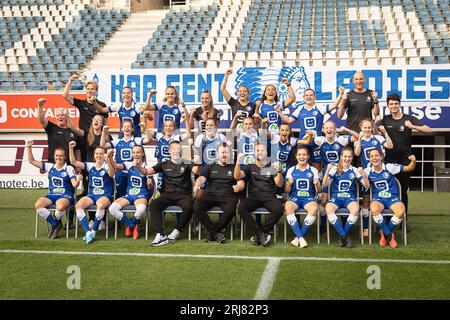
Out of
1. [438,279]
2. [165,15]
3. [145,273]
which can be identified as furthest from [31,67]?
[438,279]

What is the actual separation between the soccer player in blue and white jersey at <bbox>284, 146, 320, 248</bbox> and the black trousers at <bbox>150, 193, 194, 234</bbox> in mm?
1330

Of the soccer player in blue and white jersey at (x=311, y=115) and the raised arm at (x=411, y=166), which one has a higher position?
the soccer player in blue and white jersey at (x=311, y=115)

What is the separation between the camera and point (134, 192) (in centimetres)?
725

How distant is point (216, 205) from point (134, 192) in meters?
1.24

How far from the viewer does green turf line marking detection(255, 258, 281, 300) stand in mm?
4504

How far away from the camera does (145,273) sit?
5.21m

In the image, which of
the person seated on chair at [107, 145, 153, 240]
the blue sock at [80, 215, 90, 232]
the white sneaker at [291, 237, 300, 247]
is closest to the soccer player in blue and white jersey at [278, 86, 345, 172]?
the white sneaker at [291, 237, 300, 247]

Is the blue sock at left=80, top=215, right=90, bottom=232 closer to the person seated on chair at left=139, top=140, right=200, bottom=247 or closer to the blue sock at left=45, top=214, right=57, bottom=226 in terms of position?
the blue sock at left=45, top=214, right=57, bottom=226

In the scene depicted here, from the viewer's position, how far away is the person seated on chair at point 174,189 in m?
6.87

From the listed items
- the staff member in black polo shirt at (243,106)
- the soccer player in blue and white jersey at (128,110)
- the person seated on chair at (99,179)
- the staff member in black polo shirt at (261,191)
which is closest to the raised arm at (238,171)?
the staff member in black polo shirt at (261,191)

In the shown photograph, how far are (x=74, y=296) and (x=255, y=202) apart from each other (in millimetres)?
2999

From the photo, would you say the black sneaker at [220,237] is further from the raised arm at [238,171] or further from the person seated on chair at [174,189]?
the raised arm at [238,171]

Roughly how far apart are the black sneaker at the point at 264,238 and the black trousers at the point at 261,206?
7cm

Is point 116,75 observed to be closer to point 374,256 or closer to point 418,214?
point 418,214
